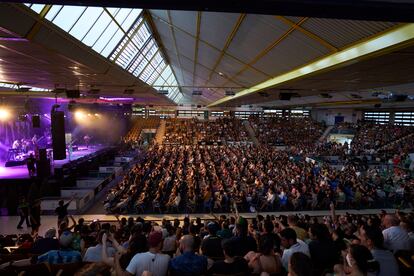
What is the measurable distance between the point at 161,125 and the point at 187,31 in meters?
31.5

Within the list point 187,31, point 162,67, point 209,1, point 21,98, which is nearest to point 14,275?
point 209,1

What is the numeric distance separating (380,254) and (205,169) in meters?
13.6

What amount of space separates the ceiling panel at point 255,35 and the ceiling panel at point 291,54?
0.33m

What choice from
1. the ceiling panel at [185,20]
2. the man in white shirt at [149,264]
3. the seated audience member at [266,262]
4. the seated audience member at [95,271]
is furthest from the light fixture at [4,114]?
the seated audience member at [266,262]

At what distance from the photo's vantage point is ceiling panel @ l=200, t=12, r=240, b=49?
8078 millimetres

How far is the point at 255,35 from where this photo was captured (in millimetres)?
8586

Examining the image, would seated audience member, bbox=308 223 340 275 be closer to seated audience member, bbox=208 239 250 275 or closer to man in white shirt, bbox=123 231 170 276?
seated audience member, bbox=208 239 250 275

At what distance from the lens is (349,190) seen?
40.0ft

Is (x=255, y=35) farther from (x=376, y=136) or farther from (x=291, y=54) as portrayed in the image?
(x=376, y=136)

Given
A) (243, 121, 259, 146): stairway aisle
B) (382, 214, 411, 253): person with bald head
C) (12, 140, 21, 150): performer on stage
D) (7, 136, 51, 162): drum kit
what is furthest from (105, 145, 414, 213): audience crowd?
(243, 121, 259, 146): stairway aisle

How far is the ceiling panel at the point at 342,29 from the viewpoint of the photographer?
18.0 ft

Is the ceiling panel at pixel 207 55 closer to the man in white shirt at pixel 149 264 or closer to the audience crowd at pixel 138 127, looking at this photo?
the man in white shirt at pixel 149 264

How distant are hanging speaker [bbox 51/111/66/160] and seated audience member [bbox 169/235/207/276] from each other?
9.33 metres

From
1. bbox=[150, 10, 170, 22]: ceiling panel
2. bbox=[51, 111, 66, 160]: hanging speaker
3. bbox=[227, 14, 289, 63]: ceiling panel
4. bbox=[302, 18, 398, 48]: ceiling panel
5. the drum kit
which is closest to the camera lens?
bbox=[302, 18, 398, 48]: ceiling panel
